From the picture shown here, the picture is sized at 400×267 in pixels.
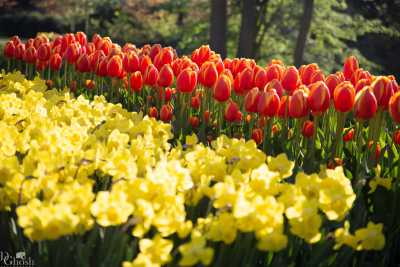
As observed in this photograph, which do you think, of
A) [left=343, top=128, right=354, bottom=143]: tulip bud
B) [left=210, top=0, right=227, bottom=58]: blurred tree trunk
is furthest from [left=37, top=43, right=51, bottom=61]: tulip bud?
[left=210, top=0, right=227, bottom=58]: blurred tree trunk

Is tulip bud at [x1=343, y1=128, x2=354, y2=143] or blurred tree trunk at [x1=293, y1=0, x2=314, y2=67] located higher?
tulip bud at [x1=343, y1=128, x2=354, y2=143]

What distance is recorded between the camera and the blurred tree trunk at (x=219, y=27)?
14.4 metres

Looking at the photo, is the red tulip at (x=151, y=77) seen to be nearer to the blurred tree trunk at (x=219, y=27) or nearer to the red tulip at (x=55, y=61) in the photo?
the red tulip at (x=55, y=61)

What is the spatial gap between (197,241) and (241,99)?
9.52ft

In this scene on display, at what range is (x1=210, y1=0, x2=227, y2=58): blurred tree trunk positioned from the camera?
14359 millimetres

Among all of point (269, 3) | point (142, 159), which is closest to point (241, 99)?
point (142, 159)

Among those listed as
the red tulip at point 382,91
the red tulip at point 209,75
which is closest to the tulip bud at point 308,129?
the red tulip at point 382,91

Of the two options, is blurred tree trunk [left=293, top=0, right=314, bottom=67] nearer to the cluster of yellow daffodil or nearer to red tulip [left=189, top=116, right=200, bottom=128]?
red tulip [left=189, top=116, right=200, bottom=128]

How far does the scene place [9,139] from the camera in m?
2.56

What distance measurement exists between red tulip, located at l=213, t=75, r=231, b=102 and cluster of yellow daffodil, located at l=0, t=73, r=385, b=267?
120 centimetres

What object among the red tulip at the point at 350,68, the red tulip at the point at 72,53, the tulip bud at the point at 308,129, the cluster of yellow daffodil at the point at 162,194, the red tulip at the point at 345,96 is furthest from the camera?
the red tulip at the point at 72,53

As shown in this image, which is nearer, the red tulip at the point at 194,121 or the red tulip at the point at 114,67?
the red tulip at the point at 194,121

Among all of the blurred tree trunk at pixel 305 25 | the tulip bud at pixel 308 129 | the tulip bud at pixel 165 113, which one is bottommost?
the blurred tree trunk at pixel 305 25

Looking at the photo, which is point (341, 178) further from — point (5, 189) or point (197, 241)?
point (5, 189)
